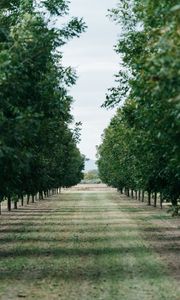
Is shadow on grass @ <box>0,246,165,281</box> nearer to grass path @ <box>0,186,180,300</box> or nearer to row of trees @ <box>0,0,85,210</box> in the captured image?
grass path @ <box>0,186,180,300</box>

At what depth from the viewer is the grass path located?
16.1 meters

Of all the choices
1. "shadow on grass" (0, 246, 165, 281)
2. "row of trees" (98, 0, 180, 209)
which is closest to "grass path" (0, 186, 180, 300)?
"shadow on grass" (0, 246, 165, 281)

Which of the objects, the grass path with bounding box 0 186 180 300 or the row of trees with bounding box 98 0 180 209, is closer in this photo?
the row of trees with bounding box 98 0 180 209

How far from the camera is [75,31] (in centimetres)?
2434

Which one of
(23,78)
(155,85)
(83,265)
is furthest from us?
(83,265)

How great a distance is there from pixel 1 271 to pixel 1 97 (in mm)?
5244

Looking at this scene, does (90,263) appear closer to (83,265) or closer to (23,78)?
(83,265)

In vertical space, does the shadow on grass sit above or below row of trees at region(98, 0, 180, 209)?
below

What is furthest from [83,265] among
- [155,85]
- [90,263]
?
[155,85]

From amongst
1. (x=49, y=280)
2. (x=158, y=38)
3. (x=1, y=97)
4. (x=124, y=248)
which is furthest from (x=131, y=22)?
(x=158, y=38)

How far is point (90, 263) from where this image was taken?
21469mm

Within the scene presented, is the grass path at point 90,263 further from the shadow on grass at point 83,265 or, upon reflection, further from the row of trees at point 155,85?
the row of trees at point 155,85

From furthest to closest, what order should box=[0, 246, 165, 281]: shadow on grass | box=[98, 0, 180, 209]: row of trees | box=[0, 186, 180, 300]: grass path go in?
box=[0, 246, 165, 281]: shadow on grass → box=[0, 186, 180, 300]: grass path → box=[98, 0, 180, 209]: row of trees

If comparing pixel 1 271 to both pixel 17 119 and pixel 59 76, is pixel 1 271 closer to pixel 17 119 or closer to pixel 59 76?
pixel 17 119
